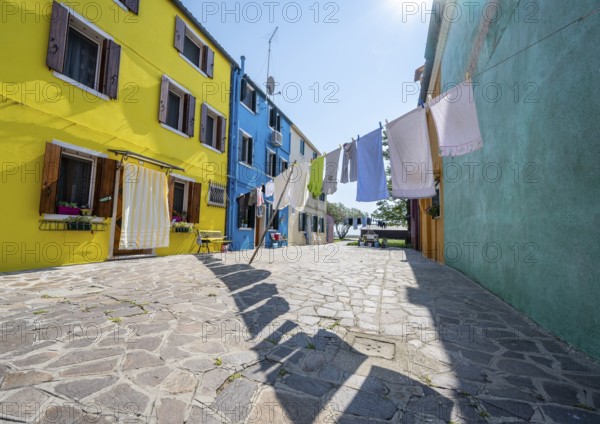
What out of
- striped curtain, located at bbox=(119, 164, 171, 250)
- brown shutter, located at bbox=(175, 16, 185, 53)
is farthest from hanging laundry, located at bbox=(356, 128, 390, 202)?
brown shutter, located at bbox=(175, 16, 185, 53)

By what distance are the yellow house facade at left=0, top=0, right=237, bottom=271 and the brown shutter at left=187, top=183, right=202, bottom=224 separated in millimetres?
36

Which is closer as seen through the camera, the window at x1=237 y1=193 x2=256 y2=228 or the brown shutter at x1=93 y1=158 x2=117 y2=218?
→ the brown shutter at x1=93 y1=158 x2=117 y2=218

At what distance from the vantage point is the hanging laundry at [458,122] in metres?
3.47

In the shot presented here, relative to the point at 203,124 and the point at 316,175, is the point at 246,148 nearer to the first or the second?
the point at 203,124

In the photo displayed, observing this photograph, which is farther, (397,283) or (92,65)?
(92,65)

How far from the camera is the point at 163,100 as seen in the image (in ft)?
28.1

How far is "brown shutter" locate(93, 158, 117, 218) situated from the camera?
673cm

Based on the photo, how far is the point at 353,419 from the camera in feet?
5.48

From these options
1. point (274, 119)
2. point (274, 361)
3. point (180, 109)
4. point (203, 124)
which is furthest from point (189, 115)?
point (274, 361)

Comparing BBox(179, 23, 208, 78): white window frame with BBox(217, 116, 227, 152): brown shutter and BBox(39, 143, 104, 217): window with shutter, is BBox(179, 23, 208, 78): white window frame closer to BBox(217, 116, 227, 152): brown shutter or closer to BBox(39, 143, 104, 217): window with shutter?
BBox(217, 116, 227, 152): brown shutter

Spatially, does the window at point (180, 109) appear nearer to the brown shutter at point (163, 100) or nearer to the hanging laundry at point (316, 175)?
the brown shutter at point (163, 100)

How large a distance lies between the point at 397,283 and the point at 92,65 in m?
9.33

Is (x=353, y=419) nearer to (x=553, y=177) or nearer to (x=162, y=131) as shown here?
(x=553, y=177)

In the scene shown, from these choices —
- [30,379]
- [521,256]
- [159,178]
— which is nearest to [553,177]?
[521,256]
